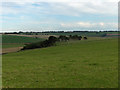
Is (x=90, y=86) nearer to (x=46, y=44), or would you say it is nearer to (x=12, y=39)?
(x=46, y=44)

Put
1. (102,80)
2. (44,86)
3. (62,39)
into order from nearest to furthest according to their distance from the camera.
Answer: (44,86) → (102,80) → (62,39)

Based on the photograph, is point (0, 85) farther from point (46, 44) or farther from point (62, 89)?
point (46, 44)

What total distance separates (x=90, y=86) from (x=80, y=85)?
651 millimetres

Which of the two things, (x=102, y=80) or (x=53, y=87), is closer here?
(x=53, y=87)

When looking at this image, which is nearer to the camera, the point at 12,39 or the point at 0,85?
the point at 0,85

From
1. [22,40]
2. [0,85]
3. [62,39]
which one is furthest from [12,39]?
[0,85]

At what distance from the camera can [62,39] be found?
134750 mm

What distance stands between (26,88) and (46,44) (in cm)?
9577

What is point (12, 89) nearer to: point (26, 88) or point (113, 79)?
point (26, 88)

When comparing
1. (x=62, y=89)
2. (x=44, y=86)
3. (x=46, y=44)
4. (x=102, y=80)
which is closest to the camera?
(x=62, y=89)

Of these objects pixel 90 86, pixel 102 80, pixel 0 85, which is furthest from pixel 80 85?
pixel 0 85

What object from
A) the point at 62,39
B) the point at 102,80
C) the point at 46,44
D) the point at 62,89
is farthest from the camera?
the point at 62,39

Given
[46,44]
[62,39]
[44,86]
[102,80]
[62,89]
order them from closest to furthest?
[62,89] → [44,86] → [102,80] → [46,44] → [62,39]

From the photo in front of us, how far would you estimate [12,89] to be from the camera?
1052cm
